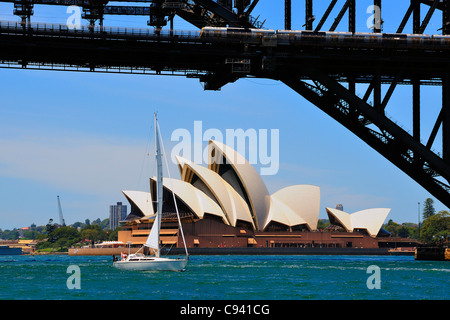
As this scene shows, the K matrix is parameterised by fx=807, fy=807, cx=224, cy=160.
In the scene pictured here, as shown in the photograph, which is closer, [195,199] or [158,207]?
[158,207]

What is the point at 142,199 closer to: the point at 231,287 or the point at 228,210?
the point at 228,210

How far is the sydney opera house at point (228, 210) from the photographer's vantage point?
160 meters

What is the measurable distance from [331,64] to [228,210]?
10880cm

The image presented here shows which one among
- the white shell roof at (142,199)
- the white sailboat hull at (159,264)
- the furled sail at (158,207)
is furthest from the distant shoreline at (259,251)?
the white sailboat hull at (159,264)

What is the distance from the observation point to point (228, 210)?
167m

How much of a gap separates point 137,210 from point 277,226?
31739mm

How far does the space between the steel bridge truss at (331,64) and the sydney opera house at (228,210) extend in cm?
9140

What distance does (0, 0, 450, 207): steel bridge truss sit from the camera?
2261 inches

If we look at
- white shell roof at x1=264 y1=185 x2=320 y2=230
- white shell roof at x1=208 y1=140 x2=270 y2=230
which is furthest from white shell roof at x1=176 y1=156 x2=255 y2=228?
white shell roof at x1=264 y1=185 x2=320 y2=230

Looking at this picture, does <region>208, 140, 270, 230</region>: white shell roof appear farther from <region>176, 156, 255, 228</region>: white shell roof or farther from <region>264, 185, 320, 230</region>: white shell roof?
<region>264, 185, 320, 230</region>: white shell roof

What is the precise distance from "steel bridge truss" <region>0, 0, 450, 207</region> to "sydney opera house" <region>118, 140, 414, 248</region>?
91404 millimetres

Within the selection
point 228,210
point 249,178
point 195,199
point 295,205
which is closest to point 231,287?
point 195,199
